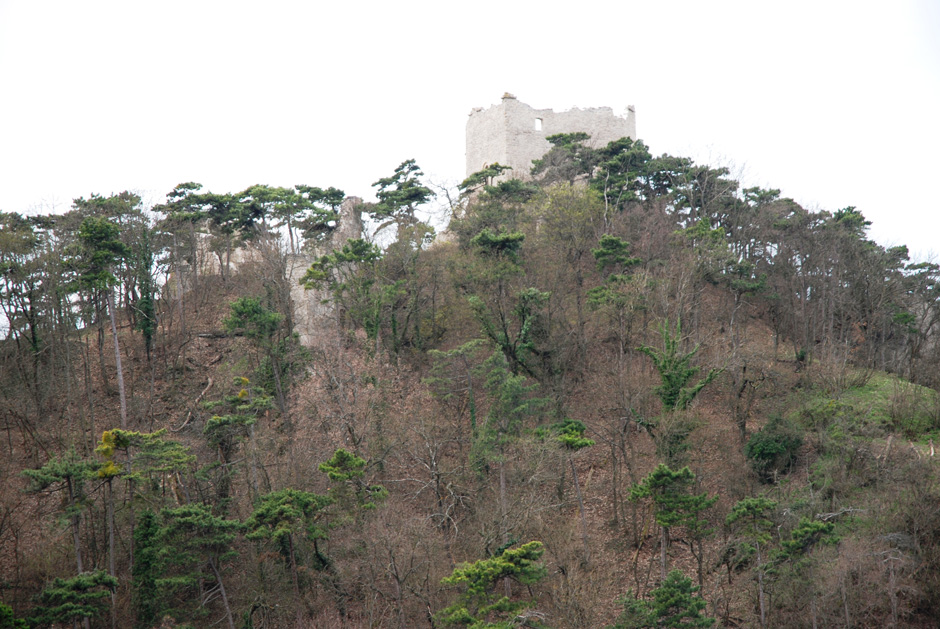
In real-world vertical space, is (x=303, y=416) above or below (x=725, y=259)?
below

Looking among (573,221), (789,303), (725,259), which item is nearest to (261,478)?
(573,221)

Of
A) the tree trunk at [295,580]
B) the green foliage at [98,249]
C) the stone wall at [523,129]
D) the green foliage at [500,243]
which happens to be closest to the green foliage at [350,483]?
the tree trunk at [295,580]

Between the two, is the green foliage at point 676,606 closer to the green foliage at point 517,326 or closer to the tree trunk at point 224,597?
the tree trunk at point 224,597

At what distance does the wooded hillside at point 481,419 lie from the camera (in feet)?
59.2

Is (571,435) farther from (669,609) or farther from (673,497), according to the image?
(669,609)

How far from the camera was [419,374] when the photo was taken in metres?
27.4

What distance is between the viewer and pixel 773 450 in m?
22.3

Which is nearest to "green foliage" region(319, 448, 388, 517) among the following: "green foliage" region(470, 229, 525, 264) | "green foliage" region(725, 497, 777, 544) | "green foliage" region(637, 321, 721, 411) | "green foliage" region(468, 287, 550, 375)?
"green foliage" region(468, 287, 550, 375)

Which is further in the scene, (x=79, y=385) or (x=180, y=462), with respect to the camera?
(x=79, y=385)

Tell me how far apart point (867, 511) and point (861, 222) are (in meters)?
18.6

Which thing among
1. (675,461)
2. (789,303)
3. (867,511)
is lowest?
(867,511)

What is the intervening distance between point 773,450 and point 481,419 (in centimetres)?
886

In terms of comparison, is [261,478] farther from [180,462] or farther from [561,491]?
[561,491]

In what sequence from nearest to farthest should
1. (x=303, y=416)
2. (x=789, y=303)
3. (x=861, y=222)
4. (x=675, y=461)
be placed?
(x=675, y=461), (x=303, y=416), (x=789, y=303), (x=861, y=222)
